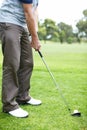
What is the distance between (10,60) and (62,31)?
284ft

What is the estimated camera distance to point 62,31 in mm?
90375

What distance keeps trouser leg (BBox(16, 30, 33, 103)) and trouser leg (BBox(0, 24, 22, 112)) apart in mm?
309

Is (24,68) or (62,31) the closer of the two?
(24,68)

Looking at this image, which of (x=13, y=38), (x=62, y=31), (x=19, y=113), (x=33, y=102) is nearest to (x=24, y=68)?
(x=33, y=102)

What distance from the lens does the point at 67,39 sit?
276 ft

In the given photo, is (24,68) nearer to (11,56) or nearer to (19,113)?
(11,56)

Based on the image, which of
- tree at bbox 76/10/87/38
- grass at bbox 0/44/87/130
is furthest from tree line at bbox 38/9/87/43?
grass at bbox 0/44/87/130

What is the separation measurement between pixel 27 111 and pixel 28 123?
586 mm

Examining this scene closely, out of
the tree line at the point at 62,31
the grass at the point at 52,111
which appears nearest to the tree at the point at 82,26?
the tree line at the point at 62,31

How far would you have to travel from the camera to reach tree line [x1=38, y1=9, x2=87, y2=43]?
8212cm

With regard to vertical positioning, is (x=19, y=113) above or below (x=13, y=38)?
below

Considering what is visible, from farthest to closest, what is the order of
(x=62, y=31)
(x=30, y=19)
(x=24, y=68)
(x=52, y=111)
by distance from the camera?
1. (x=62, y=31)
2. (x=24, y=68)
3. (x=52, y=111)
4. (x=30, y=19)

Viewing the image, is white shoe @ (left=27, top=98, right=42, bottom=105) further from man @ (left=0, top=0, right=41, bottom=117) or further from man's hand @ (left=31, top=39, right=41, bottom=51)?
man's hand @ (left=31, top=39, right=41, bottom=51)

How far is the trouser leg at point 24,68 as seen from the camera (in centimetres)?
488
